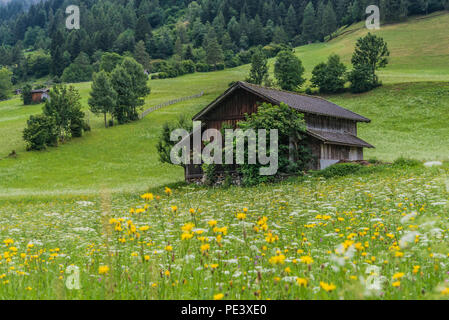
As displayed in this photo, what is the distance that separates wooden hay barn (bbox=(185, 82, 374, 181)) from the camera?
32844 millimetres

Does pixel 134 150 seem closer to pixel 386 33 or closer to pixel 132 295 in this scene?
pixel 132 295

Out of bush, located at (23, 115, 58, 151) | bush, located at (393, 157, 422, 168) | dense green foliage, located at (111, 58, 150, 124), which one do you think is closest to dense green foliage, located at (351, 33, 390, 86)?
dense green foliage, located at (111, 58, 150, 124)

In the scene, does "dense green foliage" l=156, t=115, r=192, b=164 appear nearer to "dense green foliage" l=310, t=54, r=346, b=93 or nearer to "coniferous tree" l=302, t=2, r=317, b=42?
"dense green foliage" l=310, t=54, r=346, b=93

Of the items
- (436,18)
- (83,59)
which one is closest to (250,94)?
(436,18)

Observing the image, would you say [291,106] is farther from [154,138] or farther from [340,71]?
[340,71]

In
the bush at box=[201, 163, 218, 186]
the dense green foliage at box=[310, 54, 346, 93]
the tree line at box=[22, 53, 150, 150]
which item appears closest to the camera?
the bush at box=[201, 163, 218, 186]

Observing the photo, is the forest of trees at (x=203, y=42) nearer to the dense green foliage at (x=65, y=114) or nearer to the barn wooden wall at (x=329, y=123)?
the dense green foliage at (x=65, y=114)

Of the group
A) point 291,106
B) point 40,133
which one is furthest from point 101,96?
point 291,106

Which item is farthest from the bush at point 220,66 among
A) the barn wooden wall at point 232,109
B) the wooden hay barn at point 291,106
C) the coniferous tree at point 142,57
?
the barn wooden wall at point 232,109

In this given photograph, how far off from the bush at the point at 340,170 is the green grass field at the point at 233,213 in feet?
4.82

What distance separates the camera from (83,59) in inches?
6545

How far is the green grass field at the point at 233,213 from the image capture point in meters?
4.45

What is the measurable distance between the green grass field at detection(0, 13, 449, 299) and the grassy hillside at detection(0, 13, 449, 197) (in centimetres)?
32

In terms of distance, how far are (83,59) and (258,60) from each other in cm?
9692
